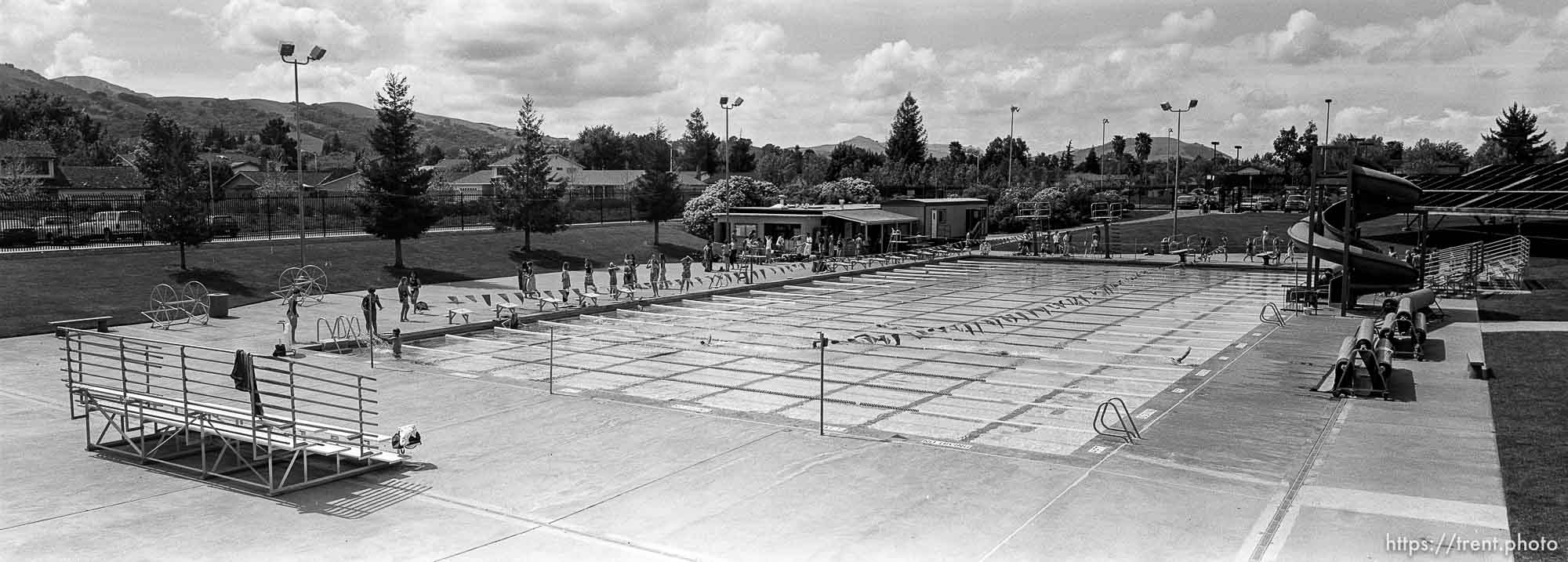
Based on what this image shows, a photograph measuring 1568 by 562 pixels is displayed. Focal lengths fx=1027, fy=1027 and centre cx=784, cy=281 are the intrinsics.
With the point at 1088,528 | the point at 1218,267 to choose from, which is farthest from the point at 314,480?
the point at 1218,267

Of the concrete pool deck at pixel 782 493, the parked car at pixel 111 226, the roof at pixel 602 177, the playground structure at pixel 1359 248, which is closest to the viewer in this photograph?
the concrete pool deck at pixel 782 493

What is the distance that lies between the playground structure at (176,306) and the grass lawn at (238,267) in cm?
50

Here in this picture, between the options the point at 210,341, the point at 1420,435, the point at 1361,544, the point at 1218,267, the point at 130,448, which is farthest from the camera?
the point at 1218,267

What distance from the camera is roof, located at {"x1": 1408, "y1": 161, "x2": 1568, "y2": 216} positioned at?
33406 millimetres

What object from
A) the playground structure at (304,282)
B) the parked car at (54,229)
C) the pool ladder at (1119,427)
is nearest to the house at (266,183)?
the parked car at (54,229)

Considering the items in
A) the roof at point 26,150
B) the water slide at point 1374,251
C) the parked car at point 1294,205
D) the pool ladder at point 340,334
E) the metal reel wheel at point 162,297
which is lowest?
the pool ladder at point 340,334

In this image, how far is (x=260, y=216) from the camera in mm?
46906

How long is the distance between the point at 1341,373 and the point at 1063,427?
5828mm

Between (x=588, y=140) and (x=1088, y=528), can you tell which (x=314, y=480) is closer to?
(x=1088, y=528)

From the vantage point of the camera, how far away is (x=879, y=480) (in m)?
12.3

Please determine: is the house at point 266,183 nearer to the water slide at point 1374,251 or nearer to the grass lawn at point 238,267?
the grass lawn at point 238,267

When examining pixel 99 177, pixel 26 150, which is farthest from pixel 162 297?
pixel 26 150

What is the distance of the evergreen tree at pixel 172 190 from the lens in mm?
32281

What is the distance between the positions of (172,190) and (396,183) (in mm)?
8125
